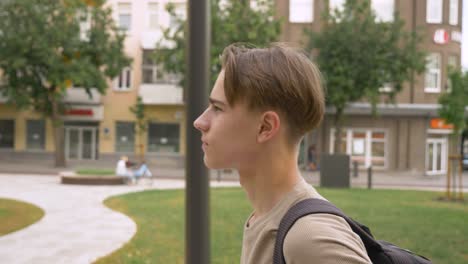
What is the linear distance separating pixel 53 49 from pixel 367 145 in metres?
19.6

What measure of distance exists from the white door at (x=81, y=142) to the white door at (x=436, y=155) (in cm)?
2125

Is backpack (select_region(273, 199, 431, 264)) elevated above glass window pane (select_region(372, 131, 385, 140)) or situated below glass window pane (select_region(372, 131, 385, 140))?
above

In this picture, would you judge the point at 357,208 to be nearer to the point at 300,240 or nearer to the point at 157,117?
the point at 300,240

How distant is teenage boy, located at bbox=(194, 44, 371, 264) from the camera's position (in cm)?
121

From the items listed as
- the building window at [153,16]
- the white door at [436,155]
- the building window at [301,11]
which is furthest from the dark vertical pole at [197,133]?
the white door at [436,155]

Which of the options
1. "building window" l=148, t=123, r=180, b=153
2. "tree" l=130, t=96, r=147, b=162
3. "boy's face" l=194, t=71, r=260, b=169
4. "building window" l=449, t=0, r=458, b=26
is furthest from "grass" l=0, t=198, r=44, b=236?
"building window" l=449, t=0, r=458, b=26

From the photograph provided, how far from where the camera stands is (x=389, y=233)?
9.42 metres

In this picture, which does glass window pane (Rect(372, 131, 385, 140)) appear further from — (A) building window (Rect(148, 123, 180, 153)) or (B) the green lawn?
(B) the green lawn

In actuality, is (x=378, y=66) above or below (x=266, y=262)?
above

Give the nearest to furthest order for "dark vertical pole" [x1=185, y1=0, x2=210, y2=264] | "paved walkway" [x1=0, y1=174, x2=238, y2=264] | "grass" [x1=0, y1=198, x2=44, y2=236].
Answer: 1. "dark vertical pole" [x1=185, y1=0, x2=210, y2=264]
2. "paved walkway" [x1=0, y1=174, x2=238, y2=264]
3. "grass" [x1=0, y1=198, x2=44, y2=236]

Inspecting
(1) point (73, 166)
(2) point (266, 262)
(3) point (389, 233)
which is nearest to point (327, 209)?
(2) point (266, 262)

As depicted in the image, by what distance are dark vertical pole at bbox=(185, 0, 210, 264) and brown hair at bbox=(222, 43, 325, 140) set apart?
8.70 ft

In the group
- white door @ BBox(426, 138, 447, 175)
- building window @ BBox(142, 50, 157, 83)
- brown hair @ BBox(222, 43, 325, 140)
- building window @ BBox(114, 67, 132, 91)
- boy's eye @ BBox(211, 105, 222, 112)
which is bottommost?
white door @ BBox(426, 138, 447, 175)

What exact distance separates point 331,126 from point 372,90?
792cm
